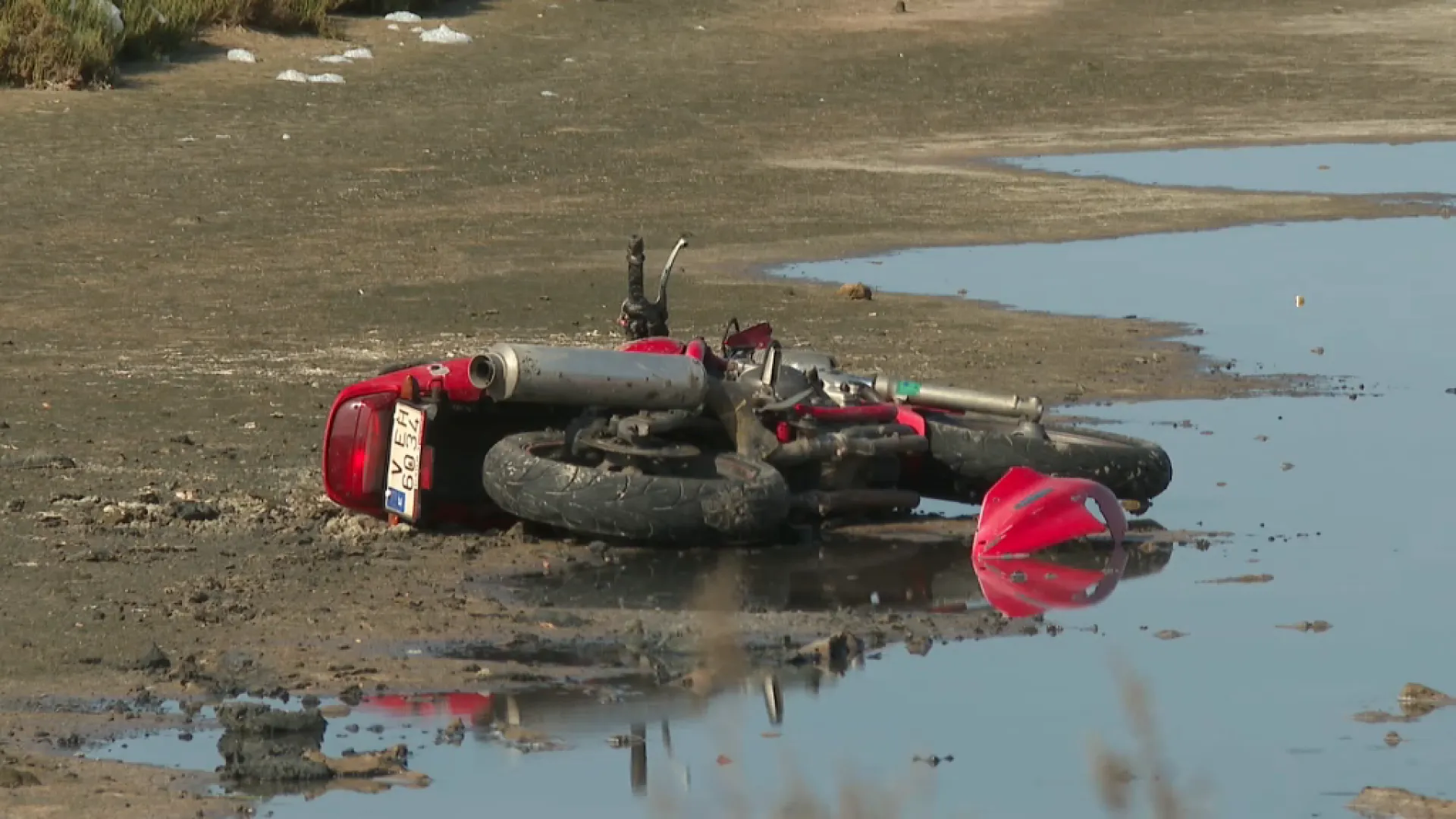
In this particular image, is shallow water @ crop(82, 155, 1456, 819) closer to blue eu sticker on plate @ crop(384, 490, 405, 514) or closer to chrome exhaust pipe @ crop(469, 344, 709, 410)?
chrome exhaust pipe @ crop(469, 344, 709, 410)

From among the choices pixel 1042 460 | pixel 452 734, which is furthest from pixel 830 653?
pixel 1042 460

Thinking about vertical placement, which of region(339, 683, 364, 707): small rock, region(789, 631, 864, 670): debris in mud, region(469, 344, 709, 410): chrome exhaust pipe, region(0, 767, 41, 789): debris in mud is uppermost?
region(469, 344, 709, 410): chrome exhaust pipe

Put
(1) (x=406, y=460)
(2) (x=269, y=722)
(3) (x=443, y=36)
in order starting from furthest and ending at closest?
(3) (x=443, y=36) < (1) (x=406, y=460) < (2) (x=269, y=722)

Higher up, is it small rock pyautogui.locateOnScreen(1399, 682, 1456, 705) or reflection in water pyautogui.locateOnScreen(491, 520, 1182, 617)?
small rock pyautogui.locateOnScreen(1399, 682, 1456, 705)

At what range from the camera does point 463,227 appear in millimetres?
20578

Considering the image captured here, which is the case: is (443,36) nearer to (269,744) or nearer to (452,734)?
(452,734)

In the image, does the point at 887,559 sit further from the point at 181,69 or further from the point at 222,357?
the point at 181,69

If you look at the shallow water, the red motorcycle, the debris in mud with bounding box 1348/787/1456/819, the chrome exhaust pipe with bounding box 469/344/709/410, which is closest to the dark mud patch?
the red motorcycle

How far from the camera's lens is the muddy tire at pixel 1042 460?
11.3 meters

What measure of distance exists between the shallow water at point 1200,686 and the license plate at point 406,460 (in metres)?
2.47

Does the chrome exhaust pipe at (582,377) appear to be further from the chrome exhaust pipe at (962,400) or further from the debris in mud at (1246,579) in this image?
the debris in mud at (1246,579)

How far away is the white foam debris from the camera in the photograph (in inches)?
1176

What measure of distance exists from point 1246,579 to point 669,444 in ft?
7.18

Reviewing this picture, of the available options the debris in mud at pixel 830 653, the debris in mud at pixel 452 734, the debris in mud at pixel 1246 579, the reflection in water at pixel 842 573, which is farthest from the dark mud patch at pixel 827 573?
the debris in mud at pixel 452 734
